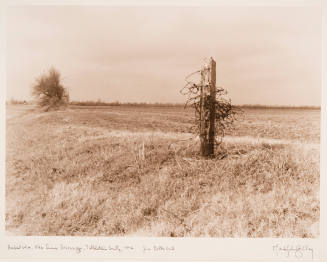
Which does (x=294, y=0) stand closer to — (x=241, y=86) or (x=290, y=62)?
(x=290, y=62)

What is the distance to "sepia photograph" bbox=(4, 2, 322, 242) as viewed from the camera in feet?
11.5

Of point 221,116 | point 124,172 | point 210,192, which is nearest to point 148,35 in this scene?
point 221,116

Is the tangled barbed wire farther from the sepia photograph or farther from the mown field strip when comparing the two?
the mown field strip

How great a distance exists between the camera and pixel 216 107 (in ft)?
13.0

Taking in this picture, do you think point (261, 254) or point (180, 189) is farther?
point (180, 189)

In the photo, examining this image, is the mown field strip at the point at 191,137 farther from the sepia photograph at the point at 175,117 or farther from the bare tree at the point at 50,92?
the bare tree at the point at 50,92

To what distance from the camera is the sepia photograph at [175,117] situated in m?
3.51

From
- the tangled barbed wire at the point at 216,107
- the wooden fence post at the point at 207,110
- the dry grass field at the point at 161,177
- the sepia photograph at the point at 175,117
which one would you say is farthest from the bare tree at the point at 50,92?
the wooden fence post at the point at 207,110

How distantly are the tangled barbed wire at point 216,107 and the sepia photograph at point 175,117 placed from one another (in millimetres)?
13

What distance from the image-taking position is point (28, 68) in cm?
381

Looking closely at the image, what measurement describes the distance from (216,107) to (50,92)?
6.39 ft

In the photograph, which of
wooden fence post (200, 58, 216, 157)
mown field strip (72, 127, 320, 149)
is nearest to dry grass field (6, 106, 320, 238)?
mown field strip (72, 127, 320, 149)

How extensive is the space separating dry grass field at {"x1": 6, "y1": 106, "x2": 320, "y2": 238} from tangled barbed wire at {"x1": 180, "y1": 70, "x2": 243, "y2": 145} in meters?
0.10

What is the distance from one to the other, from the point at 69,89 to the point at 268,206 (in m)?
2.60
